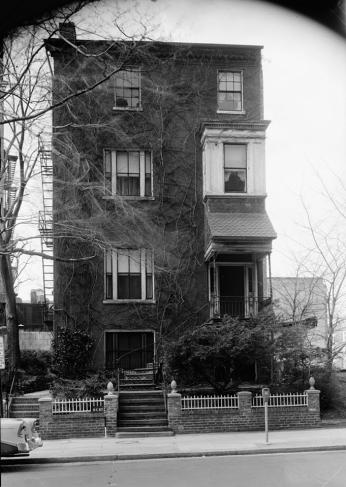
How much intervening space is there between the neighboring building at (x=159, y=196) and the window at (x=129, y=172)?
0.04 m

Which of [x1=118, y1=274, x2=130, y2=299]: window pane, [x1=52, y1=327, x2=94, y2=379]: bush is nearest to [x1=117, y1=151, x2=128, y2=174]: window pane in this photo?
[x1=118, y1=274, x2=130, y2=299]: window pane

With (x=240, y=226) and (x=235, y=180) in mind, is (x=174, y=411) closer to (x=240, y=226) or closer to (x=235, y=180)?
(x=240, y=226)

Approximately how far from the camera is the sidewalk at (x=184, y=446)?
14609 mm

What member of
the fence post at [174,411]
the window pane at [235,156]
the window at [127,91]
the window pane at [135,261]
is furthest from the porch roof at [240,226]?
the fence post at [174,411]

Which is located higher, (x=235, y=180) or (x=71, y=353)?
(x=235, y=180)

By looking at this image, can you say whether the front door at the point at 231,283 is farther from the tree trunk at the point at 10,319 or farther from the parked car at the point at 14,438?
the parked car at the point at 14,438

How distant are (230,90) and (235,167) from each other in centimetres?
314

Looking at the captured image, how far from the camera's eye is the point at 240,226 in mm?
23562

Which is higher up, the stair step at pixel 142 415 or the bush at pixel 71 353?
the bush at pixel 71 353

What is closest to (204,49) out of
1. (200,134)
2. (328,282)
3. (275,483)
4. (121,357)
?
(200,134)

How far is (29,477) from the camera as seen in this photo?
40.6 ft

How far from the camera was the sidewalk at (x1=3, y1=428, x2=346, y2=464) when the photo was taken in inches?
575

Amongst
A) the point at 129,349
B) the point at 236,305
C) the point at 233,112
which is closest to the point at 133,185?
the point at 233,112

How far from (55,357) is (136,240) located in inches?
191
